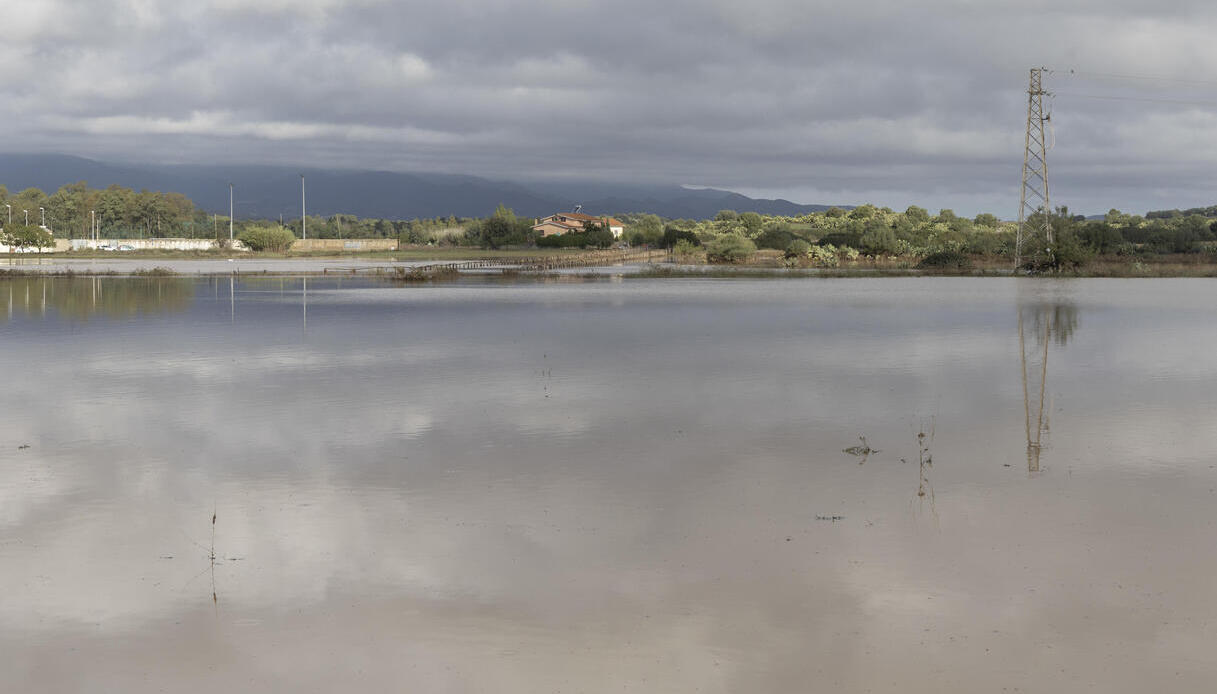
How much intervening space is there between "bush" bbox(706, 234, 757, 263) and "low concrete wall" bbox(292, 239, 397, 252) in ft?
216

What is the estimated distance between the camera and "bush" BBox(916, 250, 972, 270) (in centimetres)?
8375

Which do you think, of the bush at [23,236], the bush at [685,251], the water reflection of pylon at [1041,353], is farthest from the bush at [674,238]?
the water reflection of pylon at [1041,353]

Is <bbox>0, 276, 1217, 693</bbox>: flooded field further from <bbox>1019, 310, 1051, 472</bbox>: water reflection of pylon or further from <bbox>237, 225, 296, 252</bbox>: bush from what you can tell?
<bbox>237, 225, 296, 252</bbox>: bush

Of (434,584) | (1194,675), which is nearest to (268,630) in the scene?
(434,584)

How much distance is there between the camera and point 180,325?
3538 cm

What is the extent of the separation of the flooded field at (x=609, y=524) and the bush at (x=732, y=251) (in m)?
76.8

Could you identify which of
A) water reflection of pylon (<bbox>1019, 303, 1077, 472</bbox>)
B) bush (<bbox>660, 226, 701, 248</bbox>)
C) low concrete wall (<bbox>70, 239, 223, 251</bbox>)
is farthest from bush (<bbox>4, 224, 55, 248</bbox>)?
water reflection of pylon (<bbox>1019, 303, 1077, 472</bbox>)

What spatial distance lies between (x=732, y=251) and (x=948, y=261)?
72.4ft

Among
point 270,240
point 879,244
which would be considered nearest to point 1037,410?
point 879,244

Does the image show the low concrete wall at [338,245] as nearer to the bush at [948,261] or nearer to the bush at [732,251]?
the bush at [732,251]

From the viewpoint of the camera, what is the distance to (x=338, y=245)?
522ft

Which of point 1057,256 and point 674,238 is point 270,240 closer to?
point 674,238

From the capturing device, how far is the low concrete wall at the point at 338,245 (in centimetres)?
15500

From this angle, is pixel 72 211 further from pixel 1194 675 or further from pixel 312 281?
pixel 1194 675
